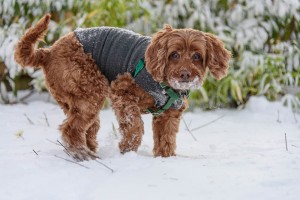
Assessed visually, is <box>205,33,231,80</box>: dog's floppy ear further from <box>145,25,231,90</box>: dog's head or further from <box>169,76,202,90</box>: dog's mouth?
<box>169,76,202,90</box>: dog's mouth

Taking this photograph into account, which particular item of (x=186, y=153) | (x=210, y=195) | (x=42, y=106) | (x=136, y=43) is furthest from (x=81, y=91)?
(x=42, y=106)

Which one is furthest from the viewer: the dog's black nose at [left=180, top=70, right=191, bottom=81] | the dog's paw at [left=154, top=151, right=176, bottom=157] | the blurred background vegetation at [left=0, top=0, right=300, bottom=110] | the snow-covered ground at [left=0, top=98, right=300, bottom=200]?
the blurred background vegetation at [left=0, top=0, right=300, bottom=110]

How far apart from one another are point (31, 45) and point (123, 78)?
2.50ft

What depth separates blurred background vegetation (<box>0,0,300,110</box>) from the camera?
588 cm

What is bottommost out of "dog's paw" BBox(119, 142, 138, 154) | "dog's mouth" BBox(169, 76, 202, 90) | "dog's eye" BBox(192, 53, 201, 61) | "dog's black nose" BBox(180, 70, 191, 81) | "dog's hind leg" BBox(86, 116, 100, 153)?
"dog's hind leg" BBox(86, 116, 100, 153)

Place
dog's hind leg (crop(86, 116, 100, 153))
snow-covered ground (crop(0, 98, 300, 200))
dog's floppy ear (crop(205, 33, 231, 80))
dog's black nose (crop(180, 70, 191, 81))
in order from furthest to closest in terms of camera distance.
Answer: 1. dog's hind leg (crop(86, 116, 100, 153))
2. dog's floppy ear (crop(205, 33, 231, 80))
3. dog's black nose (crop(180, 70, 191, 81))
4. snow-covered ground (crop(0, 98, 300, 200))

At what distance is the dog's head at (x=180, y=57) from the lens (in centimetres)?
349

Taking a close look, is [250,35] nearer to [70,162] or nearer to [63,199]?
[70,162]

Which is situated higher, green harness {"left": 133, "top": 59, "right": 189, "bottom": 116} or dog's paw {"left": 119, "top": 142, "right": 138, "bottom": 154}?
green harness {"left": 133, "top": 59, "right": 189, "bottom": 116}

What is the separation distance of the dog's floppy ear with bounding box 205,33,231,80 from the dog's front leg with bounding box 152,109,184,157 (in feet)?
1.51

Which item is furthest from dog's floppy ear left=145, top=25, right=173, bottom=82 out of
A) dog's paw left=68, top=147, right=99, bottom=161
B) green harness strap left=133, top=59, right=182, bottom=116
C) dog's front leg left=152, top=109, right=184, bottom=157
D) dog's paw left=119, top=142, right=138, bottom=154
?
dog's paw left=68, top=147, right=99, bottom=161

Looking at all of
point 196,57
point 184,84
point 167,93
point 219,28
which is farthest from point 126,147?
point 219,28

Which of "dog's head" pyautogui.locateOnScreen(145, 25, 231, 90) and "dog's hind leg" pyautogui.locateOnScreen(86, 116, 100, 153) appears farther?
"dog's hind leg" pyautogui.locateOnScreen(86, 116, 100, 153)

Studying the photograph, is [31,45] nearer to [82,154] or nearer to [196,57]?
[82,154]
